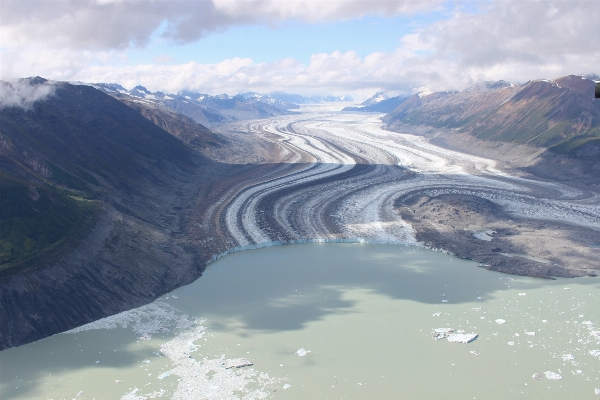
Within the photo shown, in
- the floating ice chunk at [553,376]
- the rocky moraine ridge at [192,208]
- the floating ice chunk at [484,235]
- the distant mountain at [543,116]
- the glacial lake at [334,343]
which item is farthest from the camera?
the distant mountain at [543,116]

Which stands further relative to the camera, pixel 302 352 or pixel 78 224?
pixel 78 224

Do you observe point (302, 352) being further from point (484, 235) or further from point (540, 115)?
point (540, 115)

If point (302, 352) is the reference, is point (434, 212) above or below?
above

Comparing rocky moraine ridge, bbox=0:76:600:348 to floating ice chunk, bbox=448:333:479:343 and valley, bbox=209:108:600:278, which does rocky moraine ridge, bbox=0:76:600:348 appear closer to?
valley, bbox=209:108:600:278

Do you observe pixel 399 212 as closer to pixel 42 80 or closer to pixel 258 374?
pixel 258 374

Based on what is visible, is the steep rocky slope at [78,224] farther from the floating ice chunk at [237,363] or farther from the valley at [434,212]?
the floating ice chunk at [237,363]

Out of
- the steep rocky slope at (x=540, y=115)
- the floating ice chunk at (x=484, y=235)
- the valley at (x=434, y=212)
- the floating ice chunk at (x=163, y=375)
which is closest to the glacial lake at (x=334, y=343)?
the floating ice chunk at (x=163, y=375)

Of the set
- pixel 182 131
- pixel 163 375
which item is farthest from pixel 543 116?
pixel 163 375
